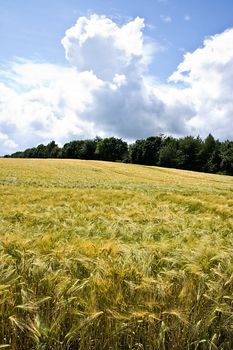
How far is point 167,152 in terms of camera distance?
4094 inches

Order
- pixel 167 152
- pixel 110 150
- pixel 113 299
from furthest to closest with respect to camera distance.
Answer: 1. pixel 110 150
2. pixel 167 152
3. pixel 113 299

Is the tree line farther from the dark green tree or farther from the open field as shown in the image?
the open field

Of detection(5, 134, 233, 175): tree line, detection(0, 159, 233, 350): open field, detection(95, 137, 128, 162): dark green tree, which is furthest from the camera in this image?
detection(95, 137, 128, 162): dark green tree

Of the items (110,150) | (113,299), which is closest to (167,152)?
(110,150)

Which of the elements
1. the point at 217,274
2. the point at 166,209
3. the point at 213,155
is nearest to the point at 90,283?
the point at 217,274

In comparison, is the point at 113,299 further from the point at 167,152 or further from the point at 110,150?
the point at 110,150

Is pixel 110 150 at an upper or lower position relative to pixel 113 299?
upper

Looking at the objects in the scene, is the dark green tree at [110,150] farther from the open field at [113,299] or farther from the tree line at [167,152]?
the open field at [113,299]

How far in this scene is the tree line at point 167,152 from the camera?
98.8 metres

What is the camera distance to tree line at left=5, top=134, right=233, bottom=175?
98750 mm

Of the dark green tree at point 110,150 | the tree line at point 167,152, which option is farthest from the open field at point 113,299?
the dark green tree at point 110,150

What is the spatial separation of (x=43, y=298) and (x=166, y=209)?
30.2ft

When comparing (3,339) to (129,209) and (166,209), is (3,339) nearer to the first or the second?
(129,209)

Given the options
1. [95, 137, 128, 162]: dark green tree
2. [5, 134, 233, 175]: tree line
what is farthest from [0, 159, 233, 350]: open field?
[95, 137, 128, 162]: dark green tree
